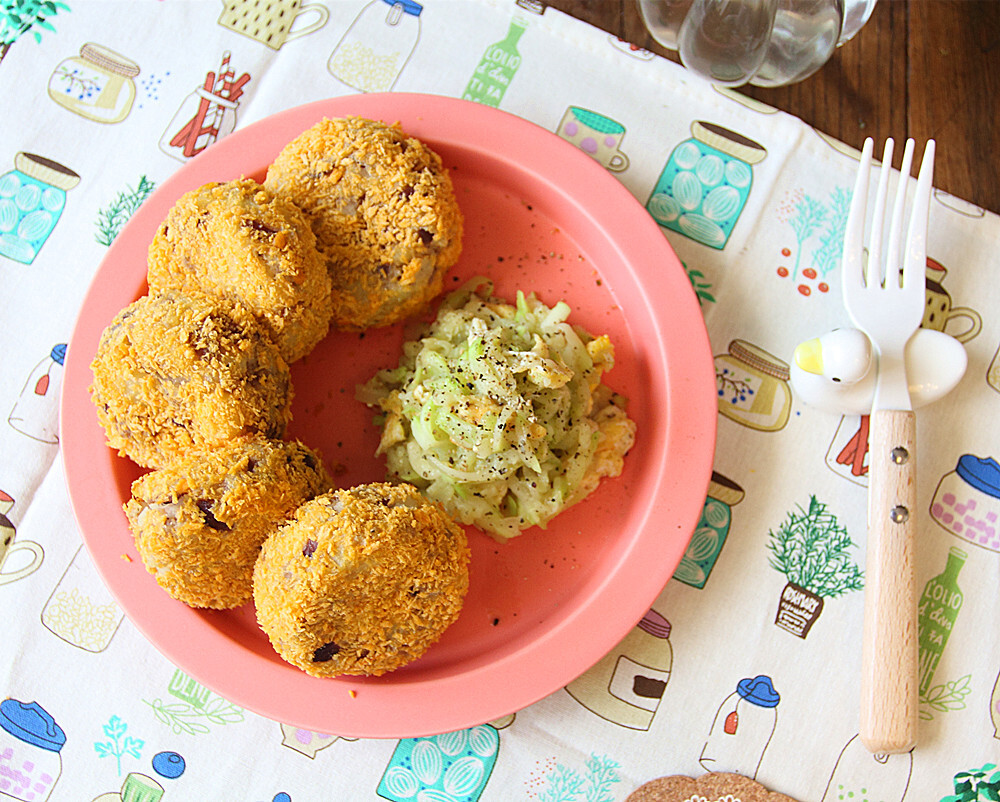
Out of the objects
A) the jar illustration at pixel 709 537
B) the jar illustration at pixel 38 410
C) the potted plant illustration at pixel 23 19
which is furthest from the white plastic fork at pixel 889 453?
the potted plant illustration at pixel 23 19

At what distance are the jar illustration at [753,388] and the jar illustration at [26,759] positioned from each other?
2146mm

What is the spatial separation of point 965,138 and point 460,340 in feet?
5.66

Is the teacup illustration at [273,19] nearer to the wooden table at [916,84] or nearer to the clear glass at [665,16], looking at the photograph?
the wooden table at [916,84]

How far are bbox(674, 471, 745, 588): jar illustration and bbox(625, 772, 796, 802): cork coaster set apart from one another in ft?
1.74

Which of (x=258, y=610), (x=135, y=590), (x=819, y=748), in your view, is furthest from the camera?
(x=819, y=748)

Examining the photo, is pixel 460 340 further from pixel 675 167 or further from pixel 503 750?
pixel 503 750

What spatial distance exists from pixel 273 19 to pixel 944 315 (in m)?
2.24

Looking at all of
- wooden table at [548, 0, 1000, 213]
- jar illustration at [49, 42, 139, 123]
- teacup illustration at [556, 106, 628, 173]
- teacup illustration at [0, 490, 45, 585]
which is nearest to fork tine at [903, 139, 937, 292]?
wooden table at [548, 0, 1000, 213]

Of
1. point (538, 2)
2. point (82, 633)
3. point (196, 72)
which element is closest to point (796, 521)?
point (538, 2)

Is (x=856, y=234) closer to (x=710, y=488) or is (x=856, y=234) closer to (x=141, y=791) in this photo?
(x=710, y=488)

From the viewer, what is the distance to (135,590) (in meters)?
1.93

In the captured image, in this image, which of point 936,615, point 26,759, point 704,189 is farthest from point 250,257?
point 936,615

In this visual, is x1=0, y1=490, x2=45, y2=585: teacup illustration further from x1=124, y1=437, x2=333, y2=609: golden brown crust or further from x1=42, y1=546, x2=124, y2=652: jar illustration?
x1=124, y1=437, x2=333, y2=609: golden brown crust

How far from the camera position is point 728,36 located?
1992 mm
